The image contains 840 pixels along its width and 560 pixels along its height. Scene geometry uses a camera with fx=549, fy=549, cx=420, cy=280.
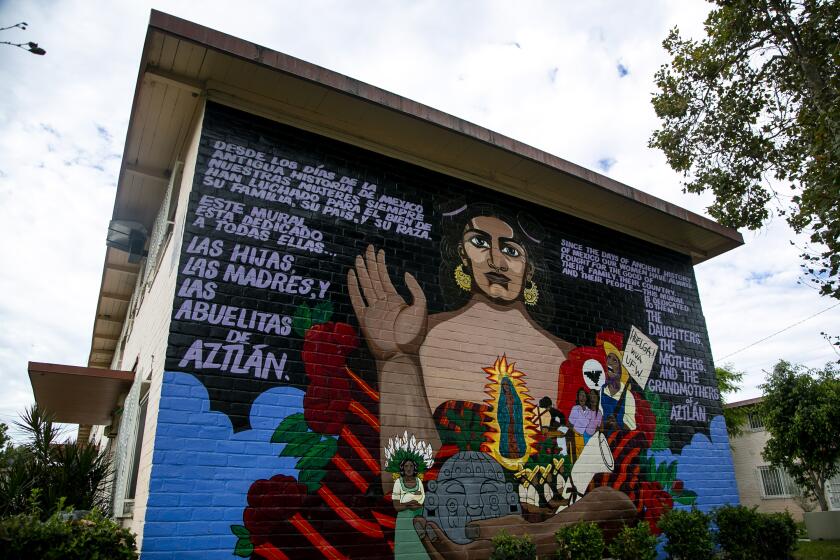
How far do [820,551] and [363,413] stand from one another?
1001cm

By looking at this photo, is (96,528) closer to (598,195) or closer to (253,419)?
(253,419)

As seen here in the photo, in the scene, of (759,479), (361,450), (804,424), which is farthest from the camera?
(759,479)

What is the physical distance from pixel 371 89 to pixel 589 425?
550 cm

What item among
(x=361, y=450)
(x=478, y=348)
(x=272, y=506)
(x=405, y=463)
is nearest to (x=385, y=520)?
(x=405, y=463)

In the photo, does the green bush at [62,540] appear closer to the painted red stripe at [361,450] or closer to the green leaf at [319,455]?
the green leaf at [319,455]

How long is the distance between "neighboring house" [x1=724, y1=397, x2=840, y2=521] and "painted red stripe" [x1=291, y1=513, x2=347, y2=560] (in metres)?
18.9

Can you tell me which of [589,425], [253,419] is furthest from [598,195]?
[253,419]

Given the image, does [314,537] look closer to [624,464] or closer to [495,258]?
[495,258]

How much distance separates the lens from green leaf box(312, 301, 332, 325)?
20.0ft

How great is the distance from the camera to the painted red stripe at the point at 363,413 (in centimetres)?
602

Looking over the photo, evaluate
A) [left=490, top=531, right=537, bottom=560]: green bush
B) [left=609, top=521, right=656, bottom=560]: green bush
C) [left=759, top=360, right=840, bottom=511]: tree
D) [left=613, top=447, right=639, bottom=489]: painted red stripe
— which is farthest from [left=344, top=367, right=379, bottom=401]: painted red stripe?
[left=759, top=360, right=840, bottom=511]: tree

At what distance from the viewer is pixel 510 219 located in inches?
328

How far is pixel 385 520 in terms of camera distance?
5.87m

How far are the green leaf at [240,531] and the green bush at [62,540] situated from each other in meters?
0.87
